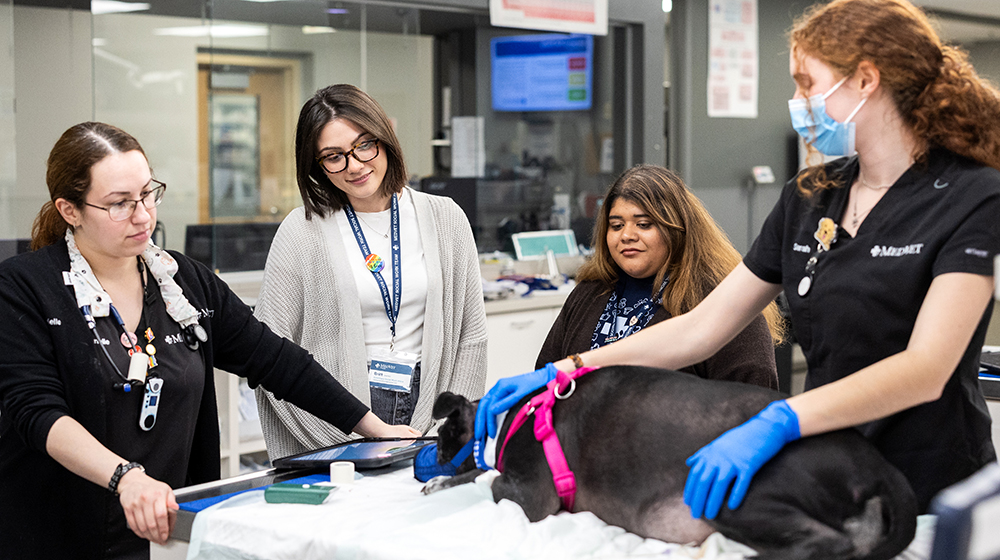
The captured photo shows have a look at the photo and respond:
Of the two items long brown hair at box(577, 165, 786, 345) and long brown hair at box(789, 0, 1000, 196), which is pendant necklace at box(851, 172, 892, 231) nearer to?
long brown hair at box(789, 0, 1000, 196)

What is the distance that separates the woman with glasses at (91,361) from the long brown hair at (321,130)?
1.57 ft

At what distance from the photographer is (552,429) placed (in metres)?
1.37

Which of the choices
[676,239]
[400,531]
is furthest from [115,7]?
[400,531]

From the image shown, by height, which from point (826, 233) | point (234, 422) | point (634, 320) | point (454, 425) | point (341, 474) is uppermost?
point (826, 233)

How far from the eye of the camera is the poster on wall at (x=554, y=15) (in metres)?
4.76

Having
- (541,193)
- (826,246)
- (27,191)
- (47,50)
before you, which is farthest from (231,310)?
(541,193)

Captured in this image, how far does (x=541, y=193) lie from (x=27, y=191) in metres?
2.89

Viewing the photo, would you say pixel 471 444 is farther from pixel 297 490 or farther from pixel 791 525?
pixel 791 525

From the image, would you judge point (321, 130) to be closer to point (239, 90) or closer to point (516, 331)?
point (516, 331)

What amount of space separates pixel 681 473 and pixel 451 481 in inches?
16.7

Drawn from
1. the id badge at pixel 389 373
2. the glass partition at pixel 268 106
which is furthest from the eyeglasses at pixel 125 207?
the glass partition at pixel 268 106

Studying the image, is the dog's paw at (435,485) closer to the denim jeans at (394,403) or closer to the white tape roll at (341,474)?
the white tape roll at (341,474)

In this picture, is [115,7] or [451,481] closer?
[451,481]

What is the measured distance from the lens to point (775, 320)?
228 cm
